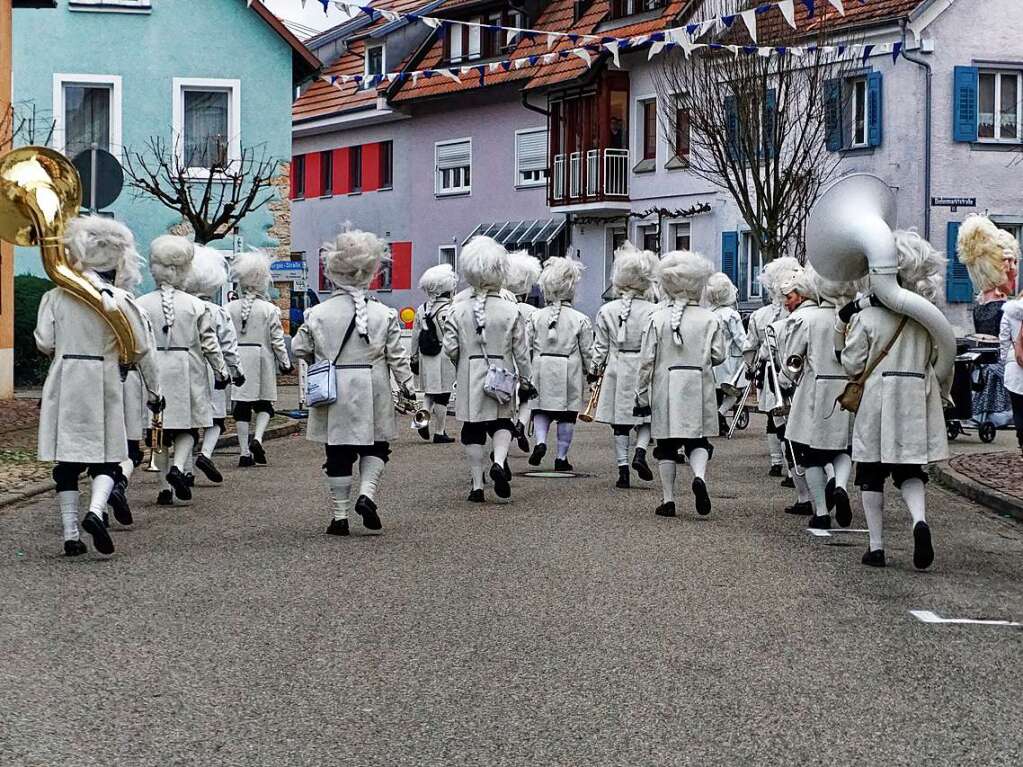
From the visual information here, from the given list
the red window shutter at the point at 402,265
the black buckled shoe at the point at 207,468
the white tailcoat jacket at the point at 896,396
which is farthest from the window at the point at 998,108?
the white tailcoat jacket at the point at 896,396

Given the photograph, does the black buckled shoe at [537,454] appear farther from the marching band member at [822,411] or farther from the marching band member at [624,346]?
the marching band member at [822,411]

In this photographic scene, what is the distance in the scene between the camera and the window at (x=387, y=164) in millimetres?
52906

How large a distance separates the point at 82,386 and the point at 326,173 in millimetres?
46657

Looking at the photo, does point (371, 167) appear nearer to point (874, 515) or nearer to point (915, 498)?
point (874, 515)

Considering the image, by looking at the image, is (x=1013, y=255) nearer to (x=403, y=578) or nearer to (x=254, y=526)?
(x=254, y=526)

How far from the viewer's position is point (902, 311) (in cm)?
948

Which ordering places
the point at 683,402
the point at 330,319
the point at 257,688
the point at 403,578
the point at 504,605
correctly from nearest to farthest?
the point at 257,688, the point at 504,605, the point at 403,578, the point at 330,319, the point at 683,402

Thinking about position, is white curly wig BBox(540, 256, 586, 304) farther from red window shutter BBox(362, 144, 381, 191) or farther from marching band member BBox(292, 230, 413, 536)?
red window shutter BBox(362, 144, 381, 191)

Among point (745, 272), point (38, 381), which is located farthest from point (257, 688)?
point (745, 272)

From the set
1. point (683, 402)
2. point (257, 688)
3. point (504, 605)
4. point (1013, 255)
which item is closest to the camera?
point (257, 688)

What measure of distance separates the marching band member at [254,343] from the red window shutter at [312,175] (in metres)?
39.6

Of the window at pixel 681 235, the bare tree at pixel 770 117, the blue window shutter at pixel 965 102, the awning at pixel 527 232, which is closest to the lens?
the bare tree at pixel 770 117

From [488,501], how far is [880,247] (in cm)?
466

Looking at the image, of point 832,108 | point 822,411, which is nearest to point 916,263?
point 822,411
